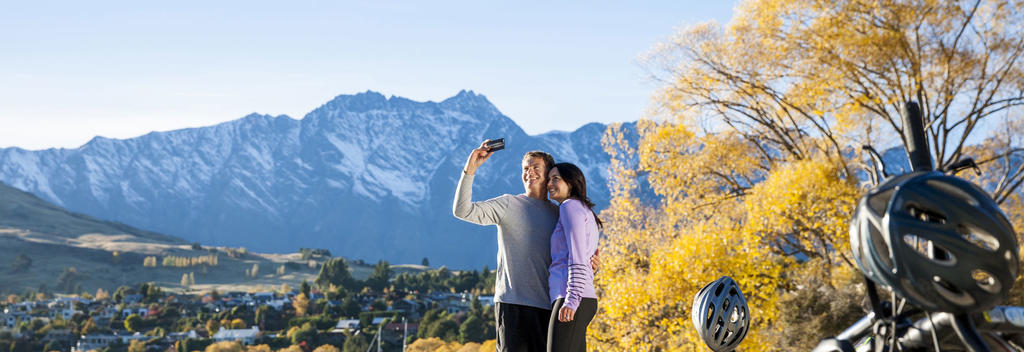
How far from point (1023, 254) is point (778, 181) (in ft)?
16.4

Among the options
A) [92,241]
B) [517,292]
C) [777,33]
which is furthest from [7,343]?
[517,292]

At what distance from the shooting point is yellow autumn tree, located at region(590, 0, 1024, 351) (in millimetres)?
16438

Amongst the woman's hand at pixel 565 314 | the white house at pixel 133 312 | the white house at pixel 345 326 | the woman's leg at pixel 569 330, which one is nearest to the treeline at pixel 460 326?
the white house at pixel 345 326

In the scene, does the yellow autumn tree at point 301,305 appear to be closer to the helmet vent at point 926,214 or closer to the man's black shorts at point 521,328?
the man's black shorts at point 521,328

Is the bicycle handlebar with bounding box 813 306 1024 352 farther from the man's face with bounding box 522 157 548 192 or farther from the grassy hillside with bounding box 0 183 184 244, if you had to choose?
the grassy hillside with bounding box 0 183 184 244

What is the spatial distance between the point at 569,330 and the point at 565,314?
0.12 m

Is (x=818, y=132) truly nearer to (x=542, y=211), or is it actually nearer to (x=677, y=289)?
(x=677, y=289)

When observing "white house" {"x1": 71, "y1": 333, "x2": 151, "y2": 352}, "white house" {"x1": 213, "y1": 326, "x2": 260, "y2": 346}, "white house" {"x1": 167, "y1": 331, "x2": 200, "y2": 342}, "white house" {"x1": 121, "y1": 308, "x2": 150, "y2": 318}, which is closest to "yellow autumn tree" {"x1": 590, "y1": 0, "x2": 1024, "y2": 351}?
"white house" {"x1": 213, "y1": 326, "x2": 260, "y2": 346}

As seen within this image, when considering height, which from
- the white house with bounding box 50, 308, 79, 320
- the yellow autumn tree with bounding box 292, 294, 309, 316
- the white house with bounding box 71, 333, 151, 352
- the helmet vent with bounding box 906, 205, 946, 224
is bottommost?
the white house with bounding box 71, 333, 151, 352

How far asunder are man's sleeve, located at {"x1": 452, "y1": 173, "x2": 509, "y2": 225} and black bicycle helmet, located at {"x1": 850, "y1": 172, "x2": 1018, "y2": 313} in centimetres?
276

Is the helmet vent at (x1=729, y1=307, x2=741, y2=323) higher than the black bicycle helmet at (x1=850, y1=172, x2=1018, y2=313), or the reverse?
the black bicycle helmet at (x1=850, y1=172, x2=1018, y2=313)

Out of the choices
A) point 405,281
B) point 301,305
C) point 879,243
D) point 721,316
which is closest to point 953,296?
point 879,243

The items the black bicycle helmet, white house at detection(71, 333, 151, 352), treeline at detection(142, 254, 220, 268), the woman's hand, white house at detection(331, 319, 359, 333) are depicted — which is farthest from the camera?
treeline at detection(142, 254, 220, 268)

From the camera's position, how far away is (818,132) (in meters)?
21.9
